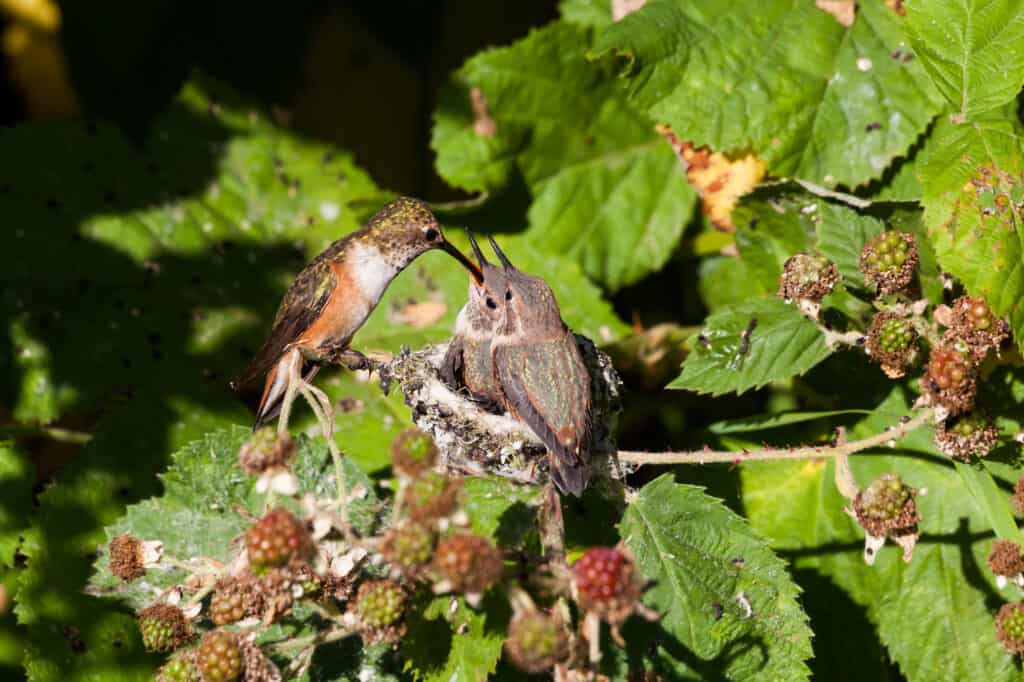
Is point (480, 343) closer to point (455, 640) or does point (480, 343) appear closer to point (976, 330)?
point (455, 640)

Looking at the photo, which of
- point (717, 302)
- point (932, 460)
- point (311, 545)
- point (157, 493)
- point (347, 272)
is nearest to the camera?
point (311, 545)

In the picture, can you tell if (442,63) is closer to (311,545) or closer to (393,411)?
(393,411)

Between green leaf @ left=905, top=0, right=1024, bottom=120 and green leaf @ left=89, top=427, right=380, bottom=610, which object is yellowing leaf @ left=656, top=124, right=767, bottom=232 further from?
green leaf @ left=89, top=427, right=380, bottom=610

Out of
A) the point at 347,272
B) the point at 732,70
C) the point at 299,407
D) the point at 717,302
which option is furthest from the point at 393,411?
the point at 732,70

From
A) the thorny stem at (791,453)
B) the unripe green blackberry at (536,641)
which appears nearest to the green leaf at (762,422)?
the thorny stem at (791,453)

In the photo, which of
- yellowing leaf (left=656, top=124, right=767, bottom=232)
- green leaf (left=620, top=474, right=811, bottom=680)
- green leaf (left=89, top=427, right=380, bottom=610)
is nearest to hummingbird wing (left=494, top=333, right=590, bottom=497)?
green leaf (left=620, top=474, right=811, bottom=680)

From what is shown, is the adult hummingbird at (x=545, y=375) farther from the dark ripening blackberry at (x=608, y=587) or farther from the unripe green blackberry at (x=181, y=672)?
the unripe green blackberry at (x=181, y=672)
